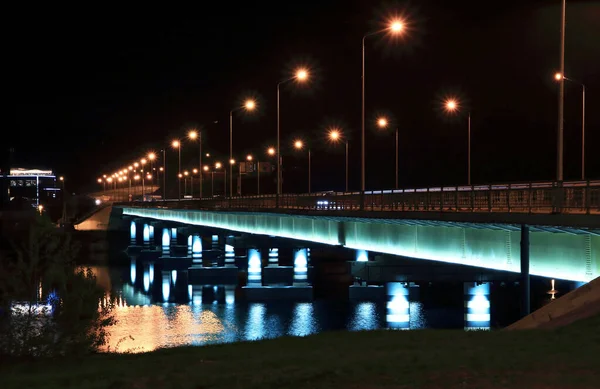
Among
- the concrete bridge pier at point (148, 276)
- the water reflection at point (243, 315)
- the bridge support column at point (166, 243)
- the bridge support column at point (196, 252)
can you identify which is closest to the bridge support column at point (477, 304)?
the water reflection at point (243, 315)

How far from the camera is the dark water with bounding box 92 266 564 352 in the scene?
2090 inches

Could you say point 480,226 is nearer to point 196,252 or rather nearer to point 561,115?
point 561,115

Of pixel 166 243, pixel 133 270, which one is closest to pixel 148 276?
pixel 133 270

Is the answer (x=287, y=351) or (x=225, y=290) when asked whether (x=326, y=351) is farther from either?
(x=225, y=290)

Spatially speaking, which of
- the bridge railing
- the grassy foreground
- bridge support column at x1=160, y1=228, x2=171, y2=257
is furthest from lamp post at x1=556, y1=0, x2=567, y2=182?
bridge support column at x1=160, y1=228, x2=171, y2=257

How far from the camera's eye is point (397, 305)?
174 feet

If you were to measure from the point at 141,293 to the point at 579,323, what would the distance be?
66.2 meters

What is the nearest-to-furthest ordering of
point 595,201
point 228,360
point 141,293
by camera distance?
point 228,360 → point 595,201 → point 141,293

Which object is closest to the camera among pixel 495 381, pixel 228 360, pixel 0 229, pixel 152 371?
pixel 495 381

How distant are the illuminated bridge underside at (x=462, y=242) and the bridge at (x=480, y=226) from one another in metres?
0.03

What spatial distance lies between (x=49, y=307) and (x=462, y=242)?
16.1 metres

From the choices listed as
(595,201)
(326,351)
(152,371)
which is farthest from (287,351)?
(595,201)

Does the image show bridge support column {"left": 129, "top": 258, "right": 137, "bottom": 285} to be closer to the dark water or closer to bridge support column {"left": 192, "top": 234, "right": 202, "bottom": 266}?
bridge support column {"left": 192, "top": 234, "right": 202, "bottom": 266}

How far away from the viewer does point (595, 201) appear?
27.3 meters
